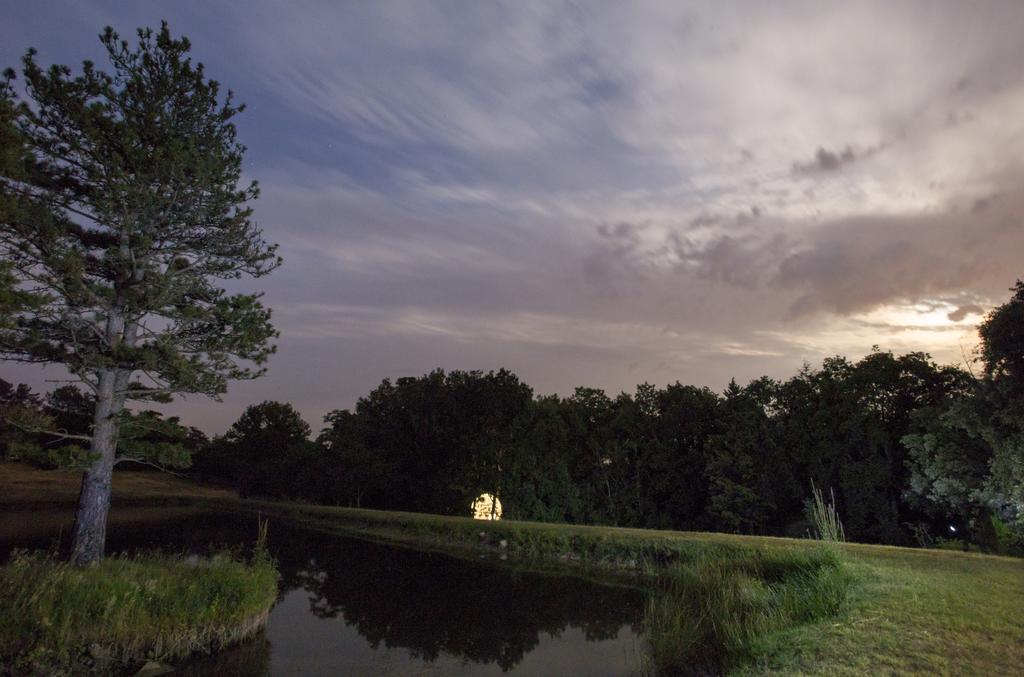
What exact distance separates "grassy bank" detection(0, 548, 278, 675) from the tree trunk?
94cm

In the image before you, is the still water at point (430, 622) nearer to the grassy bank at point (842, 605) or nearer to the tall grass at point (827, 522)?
the grassy bank at point (842, 605)

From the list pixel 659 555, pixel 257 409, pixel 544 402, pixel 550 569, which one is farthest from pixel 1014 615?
pixel 257 409

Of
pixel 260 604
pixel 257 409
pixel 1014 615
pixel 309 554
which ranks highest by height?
pixel 257 409

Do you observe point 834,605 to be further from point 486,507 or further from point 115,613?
point 486,507

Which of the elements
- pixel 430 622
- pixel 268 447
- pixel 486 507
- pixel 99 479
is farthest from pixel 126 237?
pixel 268 447

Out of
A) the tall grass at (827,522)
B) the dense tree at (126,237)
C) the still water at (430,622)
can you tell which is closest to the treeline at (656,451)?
the tall grass at (827,522)

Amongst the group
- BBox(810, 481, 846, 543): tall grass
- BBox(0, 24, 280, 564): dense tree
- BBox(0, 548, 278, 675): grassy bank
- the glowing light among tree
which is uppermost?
BBox(0, 24, 280, 564): dense tree

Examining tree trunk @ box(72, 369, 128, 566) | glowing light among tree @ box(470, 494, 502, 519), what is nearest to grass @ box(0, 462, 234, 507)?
glowing light among tree @ box(470, 494, 502, 519)

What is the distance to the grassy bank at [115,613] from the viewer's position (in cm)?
799

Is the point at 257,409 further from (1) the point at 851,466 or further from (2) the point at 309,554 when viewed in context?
(1) the point at 851,466

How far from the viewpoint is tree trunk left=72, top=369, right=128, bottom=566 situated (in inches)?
485

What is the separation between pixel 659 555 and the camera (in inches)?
771

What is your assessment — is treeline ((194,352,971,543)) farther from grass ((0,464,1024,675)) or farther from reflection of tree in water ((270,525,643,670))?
reflection of tree in water ((270,525,643,670))

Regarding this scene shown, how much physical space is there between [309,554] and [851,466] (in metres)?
28.9
